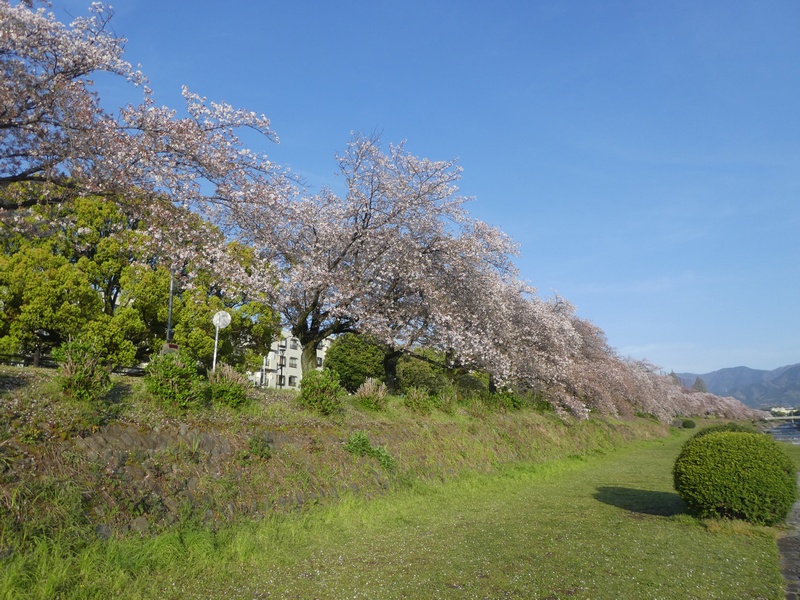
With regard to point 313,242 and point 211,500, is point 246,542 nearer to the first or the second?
point 211,500

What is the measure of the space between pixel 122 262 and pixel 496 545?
79.9 ft

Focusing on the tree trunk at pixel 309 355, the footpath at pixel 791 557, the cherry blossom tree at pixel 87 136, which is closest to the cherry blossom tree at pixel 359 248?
the tree trunk at pixel 309 355

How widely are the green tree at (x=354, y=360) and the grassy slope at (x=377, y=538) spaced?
3042cm

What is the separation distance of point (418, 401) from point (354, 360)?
28693 millimetres

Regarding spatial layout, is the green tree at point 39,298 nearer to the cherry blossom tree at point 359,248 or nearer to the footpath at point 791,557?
the cherry blossom tree at point 359,248

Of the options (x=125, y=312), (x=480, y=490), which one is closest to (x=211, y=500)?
(x=480, y=490)

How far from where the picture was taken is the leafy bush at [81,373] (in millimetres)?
9086

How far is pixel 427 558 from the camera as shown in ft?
25.2

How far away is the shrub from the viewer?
31.3 ft

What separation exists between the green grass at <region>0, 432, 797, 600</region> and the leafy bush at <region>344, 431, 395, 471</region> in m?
1.33

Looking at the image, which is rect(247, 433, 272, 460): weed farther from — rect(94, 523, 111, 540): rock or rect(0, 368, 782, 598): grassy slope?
rect(94, 523, 111, 540): rock

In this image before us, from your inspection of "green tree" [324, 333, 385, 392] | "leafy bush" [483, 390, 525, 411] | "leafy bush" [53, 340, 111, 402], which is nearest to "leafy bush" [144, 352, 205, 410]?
"leafy bush" [53, 340, 111, 402]

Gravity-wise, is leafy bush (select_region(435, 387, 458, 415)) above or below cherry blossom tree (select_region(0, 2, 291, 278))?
below

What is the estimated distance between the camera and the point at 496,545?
27.4ft
